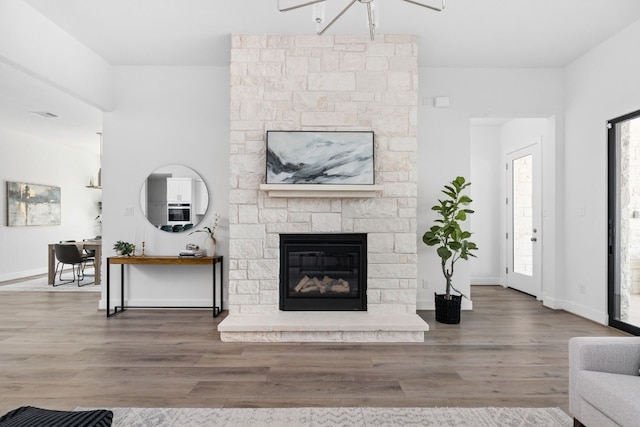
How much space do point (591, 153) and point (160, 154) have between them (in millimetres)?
4865

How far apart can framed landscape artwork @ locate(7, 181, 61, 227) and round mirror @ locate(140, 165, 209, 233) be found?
4265 mm

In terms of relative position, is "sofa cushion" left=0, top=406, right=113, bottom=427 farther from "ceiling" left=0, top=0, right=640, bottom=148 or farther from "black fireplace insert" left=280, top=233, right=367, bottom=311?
"ceiling" left=0, top=0, right=640, bottom=148

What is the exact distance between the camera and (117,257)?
15.0 feet

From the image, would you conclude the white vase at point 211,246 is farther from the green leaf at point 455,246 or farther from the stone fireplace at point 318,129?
the green leaf at point 455,246

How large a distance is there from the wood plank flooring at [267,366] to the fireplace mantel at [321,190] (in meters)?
1.36

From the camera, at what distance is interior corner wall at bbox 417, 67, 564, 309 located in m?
4.82

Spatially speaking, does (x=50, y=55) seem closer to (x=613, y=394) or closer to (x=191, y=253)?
(x=191, y=253)

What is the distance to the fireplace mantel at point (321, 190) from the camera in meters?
3.82

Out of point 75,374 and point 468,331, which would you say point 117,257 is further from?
point 468,331

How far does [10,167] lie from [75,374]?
630 centimetres

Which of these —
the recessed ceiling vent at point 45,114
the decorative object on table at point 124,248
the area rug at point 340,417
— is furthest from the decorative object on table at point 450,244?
the recessed ceiling vent at point 45,114

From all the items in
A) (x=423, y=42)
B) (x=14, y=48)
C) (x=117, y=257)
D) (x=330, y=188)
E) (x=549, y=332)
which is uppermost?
(x=423, y=42)

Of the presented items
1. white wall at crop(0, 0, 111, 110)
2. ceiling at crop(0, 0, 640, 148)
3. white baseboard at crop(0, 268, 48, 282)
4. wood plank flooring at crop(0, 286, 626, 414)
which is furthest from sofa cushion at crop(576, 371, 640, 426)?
white baseboard at crop(0, 268, 48, 282)

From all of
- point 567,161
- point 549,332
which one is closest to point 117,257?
point 549,332
